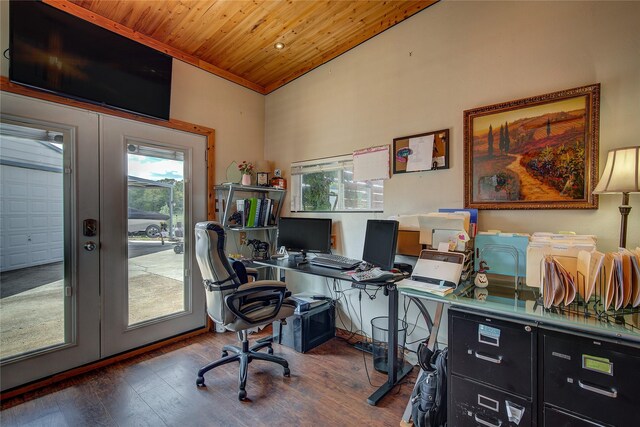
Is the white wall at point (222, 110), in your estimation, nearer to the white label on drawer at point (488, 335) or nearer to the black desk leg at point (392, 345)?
the black desk leg at point (392, 345)

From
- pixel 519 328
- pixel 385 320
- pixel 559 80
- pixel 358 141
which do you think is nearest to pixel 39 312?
pixel 385 320

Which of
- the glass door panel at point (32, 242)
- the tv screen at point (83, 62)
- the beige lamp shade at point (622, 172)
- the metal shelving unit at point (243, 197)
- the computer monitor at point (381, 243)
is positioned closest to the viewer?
the beige lamp shade at point (622, 172)

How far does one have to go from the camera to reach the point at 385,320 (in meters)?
2.58

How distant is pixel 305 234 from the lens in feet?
9.53

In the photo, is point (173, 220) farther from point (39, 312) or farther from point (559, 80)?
point (559, 80)

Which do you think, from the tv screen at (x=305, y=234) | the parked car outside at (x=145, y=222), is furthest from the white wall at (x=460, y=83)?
the parked car outside at (x=145, y=222)

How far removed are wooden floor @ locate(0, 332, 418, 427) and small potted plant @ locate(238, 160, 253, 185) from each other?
179cm

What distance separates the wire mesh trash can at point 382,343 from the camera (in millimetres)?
2334

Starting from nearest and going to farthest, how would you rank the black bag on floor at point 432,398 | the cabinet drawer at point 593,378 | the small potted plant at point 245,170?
the cabinet drawer at point 593,378 → the black bag on floor at point 432,398 → the small potted plant at point 245,170

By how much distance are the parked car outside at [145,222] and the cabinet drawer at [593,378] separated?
3.04m

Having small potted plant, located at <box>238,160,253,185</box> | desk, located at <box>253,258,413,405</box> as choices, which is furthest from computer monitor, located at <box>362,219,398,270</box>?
small potted plant, located at <box>238,160,253,185</box>

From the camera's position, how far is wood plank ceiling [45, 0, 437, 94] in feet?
7.44

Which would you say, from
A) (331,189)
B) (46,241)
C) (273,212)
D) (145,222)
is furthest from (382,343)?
(46,241)

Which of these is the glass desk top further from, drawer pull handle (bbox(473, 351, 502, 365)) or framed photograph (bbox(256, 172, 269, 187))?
framed photograph (bbox(256, 172, 269, 187))
